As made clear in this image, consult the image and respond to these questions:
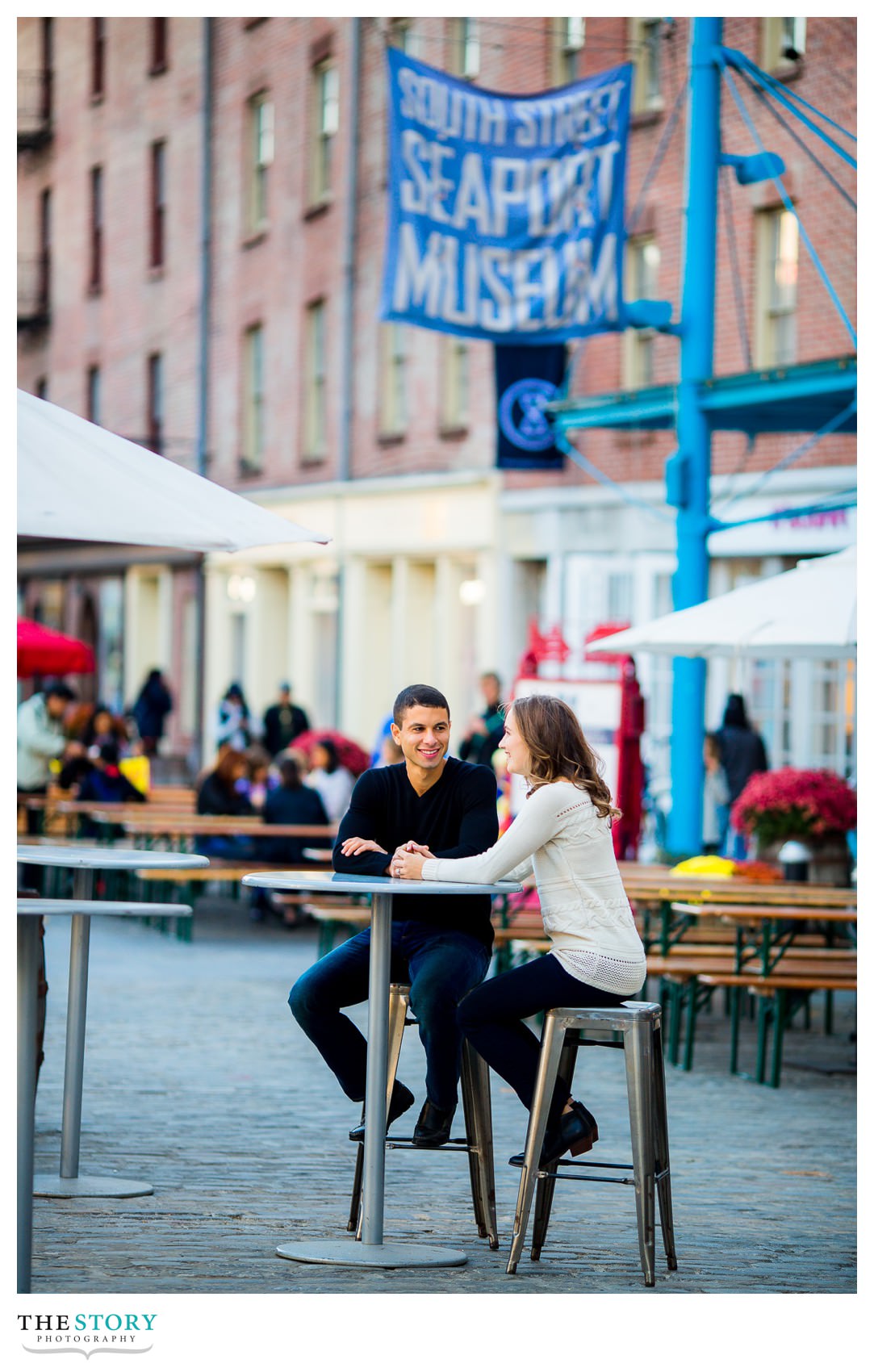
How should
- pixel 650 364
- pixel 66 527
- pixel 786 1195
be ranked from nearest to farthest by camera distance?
1. pixel 66 527
2. pixel 786 1195
3. pixel 650 364

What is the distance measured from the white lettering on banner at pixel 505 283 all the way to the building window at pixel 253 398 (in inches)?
788

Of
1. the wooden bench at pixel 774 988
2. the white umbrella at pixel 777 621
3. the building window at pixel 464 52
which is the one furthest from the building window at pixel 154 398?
the wooden bench at pixel 774 988

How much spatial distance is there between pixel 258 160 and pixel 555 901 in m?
29.7

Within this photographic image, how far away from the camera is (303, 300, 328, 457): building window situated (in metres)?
33.0

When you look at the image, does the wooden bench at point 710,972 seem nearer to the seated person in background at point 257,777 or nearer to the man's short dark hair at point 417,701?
the man's short dark hair at point 417,701

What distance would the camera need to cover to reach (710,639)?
10.9m

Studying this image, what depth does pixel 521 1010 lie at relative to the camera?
6512 millimetres

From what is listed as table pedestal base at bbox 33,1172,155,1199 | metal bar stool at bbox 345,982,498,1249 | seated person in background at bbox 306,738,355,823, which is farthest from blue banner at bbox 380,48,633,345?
metal bar stool at bbox 345,982,498,1249

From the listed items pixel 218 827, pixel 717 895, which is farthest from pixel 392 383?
pixel 717 895

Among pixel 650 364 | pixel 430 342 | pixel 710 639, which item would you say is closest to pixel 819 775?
pixel 710 639

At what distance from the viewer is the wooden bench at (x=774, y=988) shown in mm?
10523

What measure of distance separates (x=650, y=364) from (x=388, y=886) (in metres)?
19.9

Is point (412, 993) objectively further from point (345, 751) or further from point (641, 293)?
point (641, 293)
